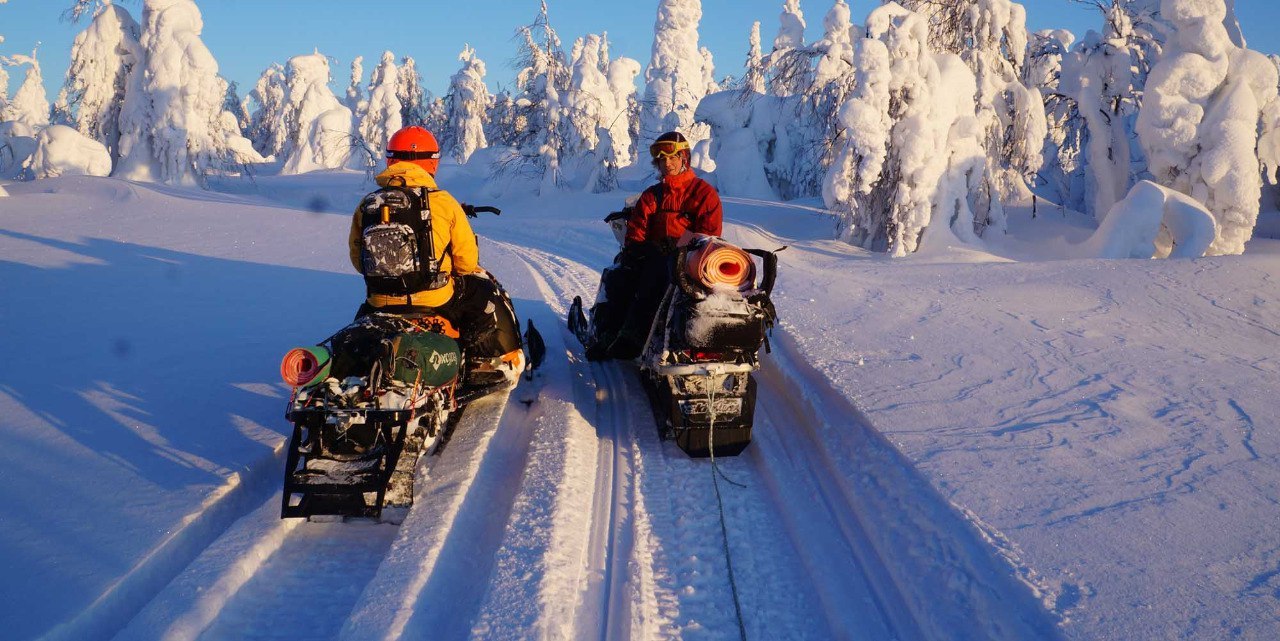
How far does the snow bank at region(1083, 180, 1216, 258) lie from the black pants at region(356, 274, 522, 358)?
1157 centimetres

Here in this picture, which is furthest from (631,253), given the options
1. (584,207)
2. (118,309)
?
(584,207)

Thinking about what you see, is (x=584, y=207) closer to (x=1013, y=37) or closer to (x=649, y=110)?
(x=1013, y=37)

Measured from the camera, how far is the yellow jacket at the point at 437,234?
4.30 m

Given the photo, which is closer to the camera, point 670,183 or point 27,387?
point 27,387

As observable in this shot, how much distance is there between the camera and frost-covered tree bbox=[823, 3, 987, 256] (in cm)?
1430

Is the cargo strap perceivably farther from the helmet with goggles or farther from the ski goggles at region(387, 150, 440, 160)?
the ski goggles at region(387, 150, 440, 160)

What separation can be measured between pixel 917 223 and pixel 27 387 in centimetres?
1336

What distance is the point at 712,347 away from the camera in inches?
166

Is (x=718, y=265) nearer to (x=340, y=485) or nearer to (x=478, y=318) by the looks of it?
(x=478, y=318)

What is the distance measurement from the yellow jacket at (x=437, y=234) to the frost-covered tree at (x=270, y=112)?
61.2 metres

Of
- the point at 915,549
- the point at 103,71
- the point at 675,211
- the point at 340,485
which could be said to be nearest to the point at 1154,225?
the point at 675,211

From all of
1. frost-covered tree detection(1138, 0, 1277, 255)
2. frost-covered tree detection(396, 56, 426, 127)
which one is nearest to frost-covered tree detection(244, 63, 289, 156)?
frost-covered tree detection(396, 56, 426, 127)

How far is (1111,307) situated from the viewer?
22.0 ft

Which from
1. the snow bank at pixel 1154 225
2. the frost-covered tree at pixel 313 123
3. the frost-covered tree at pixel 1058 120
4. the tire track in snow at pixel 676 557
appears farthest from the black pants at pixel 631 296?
the frost-covered tree at pixel 313 123
